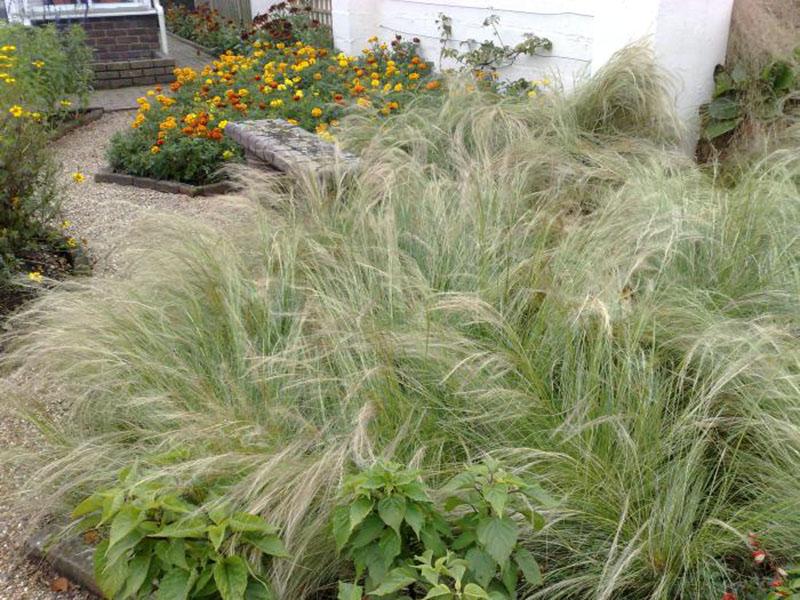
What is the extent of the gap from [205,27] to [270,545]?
1198 centimetres

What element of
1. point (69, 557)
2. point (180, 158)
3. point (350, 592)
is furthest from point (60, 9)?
point (350, 592)

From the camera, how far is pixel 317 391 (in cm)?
264

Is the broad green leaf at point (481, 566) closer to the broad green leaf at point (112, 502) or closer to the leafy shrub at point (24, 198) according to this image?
the broad green leaf at point (112, 502)

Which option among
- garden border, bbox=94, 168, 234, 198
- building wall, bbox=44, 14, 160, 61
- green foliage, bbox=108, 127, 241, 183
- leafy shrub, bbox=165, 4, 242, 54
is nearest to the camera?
garden border, bbox=94, 168, 234, 198

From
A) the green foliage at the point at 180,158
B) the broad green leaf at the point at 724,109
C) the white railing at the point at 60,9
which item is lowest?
the green foliage at the point at 180,158

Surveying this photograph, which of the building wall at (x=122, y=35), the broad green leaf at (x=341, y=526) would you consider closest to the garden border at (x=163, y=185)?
the broad green leaf at (x=341, y=526)

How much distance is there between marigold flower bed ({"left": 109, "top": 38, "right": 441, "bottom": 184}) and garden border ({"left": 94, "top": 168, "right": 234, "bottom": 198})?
9 centimetres

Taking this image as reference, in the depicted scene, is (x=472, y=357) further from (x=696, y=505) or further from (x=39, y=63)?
(x=39, y=63)

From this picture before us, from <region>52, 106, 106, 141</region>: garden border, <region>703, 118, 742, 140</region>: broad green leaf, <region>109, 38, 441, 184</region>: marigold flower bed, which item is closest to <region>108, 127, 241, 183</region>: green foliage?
<region>109, 38, 441, 184</region>: marigold flower bed

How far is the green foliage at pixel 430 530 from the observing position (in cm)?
187

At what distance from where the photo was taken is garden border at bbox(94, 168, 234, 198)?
5848 mm

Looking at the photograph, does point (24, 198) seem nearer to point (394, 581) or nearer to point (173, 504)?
point (173, 504)

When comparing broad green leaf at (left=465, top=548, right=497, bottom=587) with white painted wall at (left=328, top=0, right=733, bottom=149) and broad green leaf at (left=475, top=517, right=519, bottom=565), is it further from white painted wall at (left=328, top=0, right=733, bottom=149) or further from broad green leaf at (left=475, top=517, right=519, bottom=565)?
white painted wall at (left=328, top=0, right=733, bottom=149)

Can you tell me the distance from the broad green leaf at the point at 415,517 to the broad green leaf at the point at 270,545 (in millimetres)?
291
